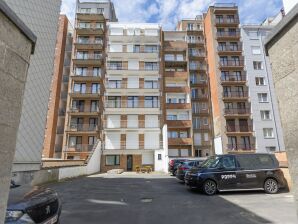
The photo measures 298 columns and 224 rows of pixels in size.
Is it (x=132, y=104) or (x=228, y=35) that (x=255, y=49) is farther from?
(x=132, y=104)

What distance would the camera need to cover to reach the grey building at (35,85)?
48.7ft

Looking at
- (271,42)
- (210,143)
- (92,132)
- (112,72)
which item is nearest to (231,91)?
(210,143)

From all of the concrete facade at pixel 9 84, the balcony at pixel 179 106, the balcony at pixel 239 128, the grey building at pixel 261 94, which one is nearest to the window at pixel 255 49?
the grey building at pixel 261 94

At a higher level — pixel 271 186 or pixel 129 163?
pixel 129 163

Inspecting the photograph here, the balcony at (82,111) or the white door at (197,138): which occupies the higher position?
the balcony at (82,111)

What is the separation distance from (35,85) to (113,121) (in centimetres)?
2106

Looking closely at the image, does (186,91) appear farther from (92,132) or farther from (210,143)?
(92,132)

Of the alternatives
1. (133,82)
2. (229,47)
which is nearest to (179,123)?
(133,82)

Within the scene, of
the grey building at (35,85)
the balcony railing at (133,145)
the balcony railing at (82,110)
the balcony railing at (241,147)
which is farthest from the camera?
the balcony railing at (82,110)

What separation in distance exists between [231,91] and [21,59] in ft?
133

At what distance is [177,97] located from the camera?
40625 mm

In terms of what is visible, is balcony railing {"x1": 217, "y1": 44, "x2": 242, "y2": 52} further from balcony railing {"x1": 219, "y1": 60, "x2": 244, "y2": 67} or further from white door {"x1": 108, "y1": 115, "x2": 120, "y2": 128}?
white door {"x1": 108, "y1": 115, "x2": 120, "y2": 128}

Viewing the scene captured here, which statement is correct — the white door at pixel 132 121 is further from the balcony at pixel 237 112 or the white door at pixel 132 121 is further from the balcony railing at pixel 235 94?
the balcony railing at pixel 235 94

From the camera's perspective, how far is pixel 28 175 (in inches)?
604
